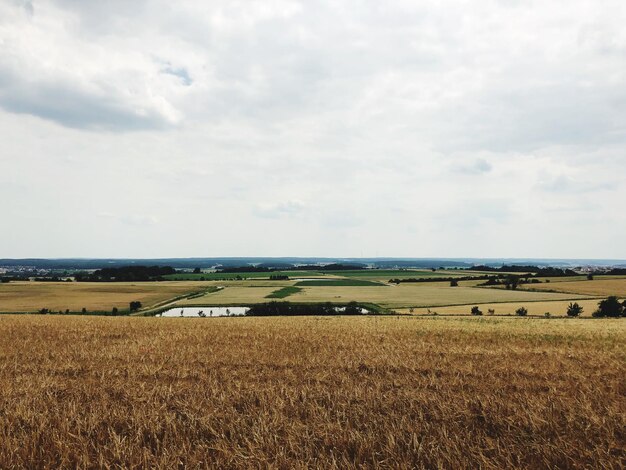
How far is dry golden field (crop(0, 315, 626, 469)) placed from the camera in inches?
195

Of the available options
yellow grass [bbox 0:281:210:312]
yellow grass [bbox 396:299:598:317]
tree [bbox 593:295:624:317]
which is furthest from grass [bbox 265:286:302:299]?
tree [bbox 593:295:624:317]

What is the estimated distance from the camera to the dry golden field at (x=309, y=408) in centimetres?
494

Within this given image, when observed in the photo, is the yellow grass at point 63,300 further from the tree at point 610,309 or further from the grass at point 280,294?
the tree at point 610,309

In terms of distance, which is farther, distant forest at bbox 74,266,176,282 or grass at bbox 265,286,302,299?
→ distant forest at bbox 74,266,176,282

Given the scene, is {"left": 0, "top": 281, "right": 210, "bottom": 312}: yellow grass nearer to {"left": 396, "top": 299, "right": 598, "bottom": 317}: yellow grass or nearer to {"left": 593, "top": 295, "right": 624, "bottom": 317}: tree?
{"left": 396, "top": 299, "right": 598, "bottom": 317}: yellow grass

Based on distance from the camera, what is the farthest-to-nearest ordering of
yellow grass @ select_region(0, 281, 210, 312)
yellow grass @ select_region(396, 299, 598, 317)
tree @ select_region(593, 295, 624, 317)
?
1. yellow grass @ select_region(0, 281, 210, 312)
2. yellow grass @ select_region(396, 299, 598, 317)
3. tree @ select_region(593, 295, 624, 317)

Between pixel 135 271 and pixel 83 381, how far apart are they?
16945cm

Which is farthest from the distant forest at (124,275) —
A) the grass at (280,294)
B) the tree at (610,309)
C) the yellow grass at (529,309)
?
the tree at (610,309)

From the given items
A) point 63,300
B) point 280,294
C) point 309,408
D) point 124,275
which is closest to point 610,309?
point 280,294

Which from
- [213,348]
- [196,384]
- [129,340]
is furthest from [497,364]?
[129,340]

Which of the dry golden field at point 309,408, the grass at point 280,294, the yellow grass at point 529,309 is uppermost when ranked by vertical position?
the dry golden field at point 309,408

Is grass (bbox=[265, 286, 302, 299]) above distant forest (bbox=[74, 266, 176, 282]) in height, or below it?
below

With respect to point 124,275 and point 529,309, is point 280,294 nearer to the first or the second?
point 529,309

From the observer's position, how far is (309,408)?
6.84m
